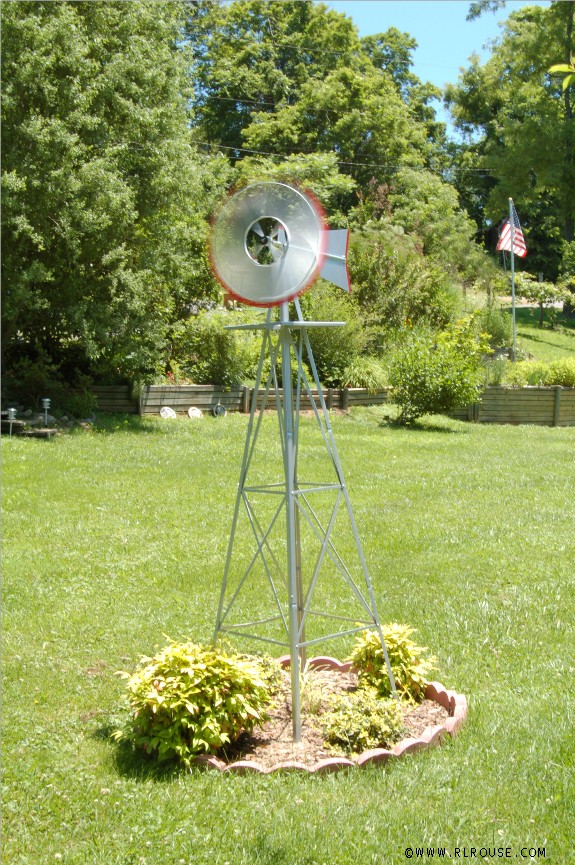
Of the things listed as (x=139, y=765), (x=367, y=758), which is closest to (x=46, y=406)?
(x=139, y=765)

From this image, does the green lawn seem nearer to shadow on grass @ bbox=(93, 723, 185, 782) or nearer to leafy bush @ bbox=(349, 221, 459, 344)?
leafy bush @ bbox=(349, 221, 459, 344)

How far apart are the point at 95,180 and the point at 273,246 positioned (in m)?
8.90

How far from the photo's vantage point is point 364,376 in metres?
16.5

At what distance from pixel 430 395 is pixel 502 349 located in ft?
25.6


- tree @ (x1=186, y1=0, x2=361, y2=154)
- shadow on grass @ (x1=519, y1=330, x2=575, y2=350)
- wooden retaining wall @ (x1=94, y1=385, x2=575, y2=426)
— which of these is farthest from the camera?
tree @ (x1=186, y1=0, x2=361, y2=154)

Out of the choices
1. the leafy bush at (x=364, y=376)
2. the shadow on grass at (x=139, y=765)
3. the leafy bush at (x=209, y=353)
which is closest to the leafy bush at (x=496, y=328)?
the leafy bush at (x=364, y=376)

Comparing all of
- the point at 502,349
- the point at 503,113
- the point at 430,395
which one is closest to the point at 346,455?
the point at 430,395

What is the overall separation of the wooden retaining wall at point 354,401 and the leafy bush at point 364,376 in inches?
6.5

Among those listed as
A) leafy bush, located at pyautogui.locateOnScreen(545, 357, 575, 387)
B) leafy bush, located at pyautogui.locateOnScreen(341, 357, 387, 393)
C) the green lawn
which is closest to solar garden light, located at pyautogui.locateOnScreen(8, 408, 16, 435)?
leafy bush, located at pyautogui.locateOnScreen(341, 357, 387, 393)

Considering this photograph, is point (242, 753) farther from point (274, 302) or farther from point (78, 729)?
point (274, 302)

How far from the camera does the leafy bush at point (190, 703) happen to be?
387cm

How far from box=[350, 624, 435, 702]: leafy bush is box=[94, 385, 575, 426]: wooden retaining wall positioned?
979 centimetres

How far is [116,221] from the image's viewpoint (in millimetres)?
12992

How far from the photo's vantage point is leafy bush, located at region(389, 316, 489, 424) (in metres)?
14.8
